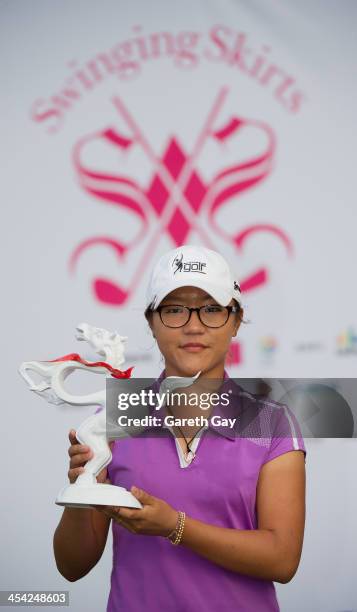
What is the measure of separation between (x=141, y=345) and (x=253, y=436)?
2.99 feet

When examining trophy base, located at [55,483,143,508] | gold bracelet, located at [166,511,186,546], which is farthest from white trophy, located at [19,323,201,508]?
gold bracelet, located at [166,511,186,546]

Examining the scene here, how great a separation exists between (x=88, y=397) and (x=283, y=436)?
0.32 m

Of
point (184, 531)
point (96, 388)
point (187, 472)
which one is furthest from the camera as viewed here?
point (96, 388)

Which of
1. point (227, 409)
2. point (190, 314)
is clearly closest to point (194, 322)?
point (190, 314)

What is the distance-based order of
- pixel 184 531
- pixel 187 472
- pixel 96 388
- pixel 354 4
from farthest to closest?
pixel 354 4 → pixel 96 388 → pixel 187 472 → pixel 184 531

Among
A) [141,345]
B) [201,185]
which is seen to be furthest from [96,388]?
[201,185]

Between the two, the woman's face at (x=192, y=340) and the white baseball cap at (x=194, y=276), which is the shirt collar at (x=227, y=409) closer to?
the woman's face at (x=192, y=340)

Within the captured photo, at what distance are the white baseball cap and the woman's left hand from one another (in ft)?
1.12

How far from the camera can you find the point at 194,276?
1.29 meters

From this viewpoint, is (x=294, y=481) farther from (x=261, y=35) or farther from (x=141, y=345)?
(x=261, y=35)

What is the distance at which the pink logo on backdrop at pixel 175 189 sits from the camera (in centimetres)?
220

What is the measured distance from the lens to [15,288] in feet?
7.23

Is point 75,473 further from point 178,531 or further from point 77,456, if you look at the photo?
point 178,531

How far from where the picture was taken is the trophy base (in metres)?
1.11
